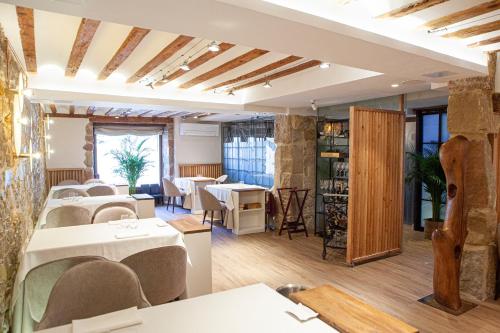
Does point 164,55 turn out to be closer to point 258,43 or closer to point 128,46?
point 128,46

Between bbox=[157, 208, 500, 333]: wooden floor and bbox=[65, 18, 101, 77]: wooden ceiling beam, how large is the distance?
8.40ft

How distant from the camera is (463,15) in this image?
2209 millimetres

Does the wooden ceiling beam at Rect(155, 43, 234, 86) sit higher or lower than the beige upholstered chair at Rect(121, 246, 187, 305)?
higher

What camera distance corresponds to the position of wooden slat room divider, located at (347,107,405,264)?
408 centimetres

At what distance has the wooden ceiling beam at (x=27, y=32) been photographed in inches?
84.7

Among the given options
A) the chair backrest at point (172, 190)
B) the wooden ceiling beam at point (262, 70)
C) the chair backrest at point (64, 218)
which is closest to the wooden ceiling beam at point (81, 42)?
the chair backrest at point (64, 218)

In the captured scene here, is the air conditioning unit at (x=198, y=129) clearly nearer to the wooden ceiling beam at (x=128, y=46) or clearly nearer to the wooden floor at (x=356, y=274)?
the wooden floor at (x=356, y=274)

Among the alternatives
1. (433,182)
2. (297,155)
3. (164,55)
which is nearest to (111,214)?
(164,55)

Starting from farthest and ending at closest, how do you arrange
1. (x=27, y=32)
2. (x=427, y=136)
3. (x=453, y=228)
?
(x=427, y=136) < (x=453, y=228) < (x=27, y=32)

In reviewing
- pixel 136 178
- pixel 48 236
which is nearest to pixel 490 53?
pixel 48 236

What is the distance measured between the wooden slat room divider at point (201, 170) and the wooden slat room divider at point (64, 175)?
230 centimetres

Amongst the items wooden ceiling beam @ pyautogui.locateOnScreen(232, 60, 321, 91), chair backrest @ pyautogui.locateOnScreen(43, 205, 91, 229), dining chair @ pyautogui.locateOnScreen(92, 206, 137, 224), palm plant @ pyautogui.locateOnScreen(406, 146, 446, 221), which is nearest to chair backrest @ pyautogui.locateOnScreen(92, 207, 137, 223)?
dining chair @ pyautogui.locateOnScreen(92, 206, 137, 224)

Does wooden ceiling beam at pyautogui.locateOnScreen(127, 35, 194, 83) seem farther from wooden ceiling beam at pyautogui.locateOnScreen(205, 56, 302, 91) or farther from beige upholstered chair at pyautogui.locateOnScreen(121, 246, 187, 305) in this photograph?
beige upholstered chair at pyautogui.locateOnScreen(121, 246, 187, 305)

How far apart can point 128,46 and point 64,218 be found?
2008 mm
